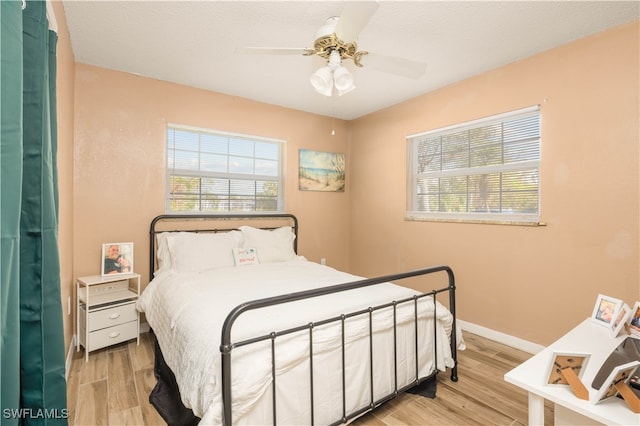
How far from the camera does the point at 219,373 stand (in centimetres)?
138

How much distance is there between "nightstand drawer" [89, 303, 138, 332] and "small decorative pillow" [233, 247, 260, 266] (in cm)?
92

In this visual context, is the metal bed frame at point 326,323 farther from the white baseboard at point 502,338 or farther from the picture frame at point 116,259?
the picture frame at point 116,259

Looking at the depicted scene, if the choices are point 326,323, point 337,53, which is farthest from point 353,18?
point 326,323

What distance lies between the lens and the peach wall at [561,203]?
224 cm

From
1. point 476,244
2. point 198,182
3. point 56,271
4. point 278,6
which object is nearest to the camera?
point 56,271

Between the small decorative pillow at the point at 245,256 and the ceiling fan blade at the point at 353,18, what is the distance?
2085mm

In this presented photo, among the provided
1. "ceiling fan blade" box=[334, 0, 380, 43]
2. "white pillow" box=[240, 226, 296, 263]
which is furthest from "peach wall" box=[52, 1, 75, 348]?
"ceiling fan blade" box=[334, 0, 380, 43]

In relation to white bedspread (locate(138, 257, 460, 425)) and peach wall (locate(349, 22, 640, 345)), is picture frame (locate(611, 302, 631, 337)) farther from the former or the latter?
white bedspread (locate(138, 257, 460, 425))

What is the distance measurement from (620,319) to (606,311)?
10 centimetres

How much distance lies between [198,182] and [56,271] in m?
2.44

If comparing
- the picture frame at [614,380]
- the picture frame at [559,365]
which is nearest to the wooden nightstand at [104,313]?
the picture frame at [559,365]

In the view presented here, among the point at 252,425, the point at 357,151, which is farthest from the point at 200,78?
the point at 252,425

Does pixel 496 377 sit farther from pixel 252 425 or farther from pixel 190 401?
pixel 190 401

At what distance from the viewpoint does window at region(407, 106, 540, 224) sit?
2787 mm
